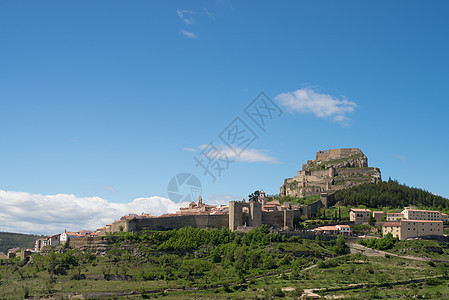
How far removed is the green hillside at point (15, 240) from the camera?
4717 inches

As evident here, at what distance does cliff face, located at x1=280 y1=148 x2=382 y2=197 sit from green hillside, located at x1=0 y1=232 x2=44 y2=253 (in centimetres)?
6238

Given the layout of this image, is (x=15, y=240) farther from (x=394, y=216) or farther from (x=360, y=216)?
(x=394, y=216)

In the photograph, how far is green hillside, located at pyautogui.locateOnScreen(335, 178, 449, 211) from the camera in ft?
254

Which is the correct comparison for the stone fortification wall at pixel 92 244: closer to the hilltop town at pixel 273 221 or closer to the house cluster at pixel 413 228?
the hilltop town at pixel 273 221

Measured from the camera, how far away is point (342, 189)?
8506 centimetres

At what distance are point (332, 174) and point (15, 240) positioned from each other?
83.3 metres

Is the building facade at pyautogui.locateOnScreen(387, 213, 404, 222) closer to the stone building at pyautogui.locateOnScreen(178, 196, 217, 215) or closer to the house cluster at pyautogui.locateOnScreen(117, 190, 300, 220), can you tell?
the house cluster at pyautogui.locateOnScreen(117, 190, 300, 220)

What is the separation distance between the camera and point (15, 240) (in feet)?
422

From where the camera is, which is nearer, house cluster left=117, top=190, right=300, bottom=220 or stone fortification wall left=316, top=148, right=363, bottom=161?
house cluster left=117, top=190, right=300, bottom=220

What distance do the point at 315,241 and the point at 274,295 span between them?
19.3 metres

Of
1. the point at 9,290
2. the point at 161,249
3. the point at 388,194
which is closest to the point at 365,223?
the point at 388,194

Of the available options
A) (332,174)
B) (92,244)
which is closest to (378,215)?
(332,174)

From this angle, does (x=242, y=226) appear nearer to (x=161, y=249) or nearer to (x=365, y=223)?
(x=161, y=249)

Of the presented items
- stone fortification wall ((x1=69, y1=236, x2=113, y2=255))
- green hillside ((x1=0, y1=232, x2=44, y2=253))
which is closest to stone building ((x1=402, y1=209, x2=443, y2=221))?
stone fortification wall ((x1=69, y1=236, x2=113, y2=255))
